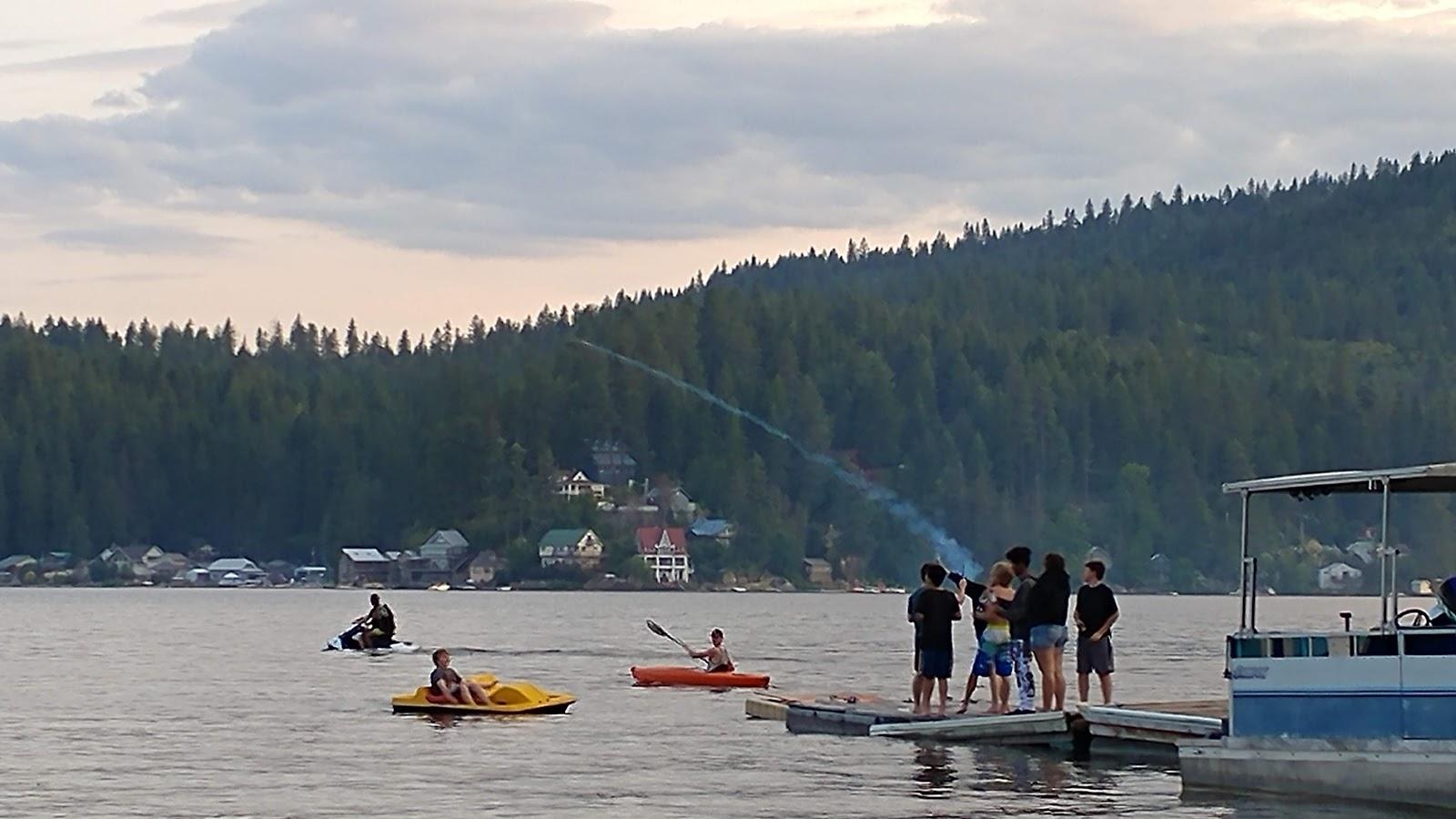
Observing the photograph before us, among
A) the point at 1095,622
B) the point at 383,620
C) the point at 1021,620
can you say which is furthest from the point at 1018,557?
the point at 383,620

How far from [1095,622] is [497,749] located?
914 centimetres

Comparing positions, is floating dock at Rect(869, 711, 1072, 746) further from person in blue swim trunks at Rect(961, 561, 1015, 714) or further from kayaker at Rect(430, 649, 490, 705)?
kayaker at Rect(430, 649, 490, 705)

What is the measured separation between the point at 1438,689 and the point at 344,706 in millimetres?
26221

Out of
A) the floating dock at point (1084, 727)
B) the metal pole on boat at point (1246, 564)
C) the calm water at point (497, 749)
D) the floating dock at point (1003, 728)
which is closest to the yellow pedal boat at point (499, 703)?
the calm water at point (497, 749)

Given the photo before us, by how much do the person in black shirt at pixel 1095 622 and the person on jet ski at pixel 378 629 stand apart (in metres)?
39.8

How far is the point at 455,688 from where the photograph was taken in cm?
4275

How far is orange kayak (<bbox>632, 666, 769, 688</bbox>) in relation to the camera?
53781 mm

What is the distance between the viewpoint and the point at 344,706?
47.7 m

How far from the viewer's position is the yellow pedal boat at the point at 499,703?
42.6 metres

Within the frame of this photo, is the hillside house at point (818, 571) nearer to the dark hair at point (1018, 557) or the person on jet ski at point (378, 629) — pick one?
the person on jet ski at point (378, 629)

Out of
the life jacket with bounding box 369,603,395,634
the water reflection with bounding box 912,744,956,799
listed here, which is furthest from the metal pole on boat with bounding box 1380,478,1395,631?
the life jacket with bounding box 369,603,395,634

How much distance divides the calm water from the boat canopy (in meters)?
3.27

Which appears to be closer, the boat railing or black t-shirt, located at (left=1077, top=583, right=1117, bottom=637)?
the boat railing

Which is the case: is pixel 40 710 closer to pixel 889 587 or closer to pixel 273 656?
pixel 273 656
